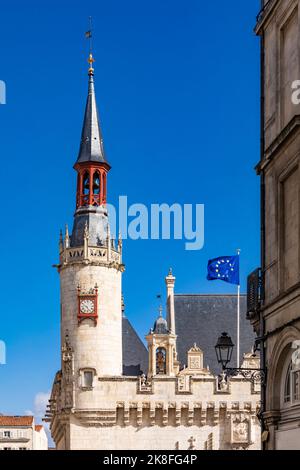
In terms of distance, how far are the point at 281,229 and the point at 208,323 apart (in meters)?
50.8

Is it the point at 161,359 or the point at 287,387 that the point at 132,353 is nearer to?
the point at 161,359

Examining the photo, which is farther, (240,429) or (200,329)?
(200,329)

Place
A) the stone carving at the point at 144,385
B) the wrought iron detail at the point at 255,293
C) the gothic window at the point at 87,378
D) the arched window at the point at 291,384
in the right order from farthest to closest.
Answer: the stone carving at the point at 144,385, the gothic window at the point at 87,378, the wrought iron detail at the point at 255,293, the arched window at the point at 291,384

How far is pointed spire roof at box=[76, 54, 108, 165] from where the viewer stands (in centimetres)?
6769

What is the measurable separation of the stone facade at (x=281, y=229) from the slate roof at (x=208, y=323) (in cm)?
4779

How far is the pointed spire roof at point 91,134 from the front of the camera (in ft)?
222

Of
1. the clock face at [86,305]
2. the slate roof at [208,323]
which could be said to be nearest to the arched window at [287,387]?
the clock face at [86,305]

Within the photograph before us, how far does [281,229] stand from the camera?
823 inches

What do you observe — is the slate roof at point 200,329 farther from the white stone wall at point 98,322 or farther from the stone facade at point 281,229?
the stone facade at point 281,229

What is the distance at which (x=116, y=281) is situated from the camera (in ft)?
215

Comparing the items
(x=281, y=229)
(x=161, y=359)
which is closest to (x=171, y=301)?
(x=161, y=359)
